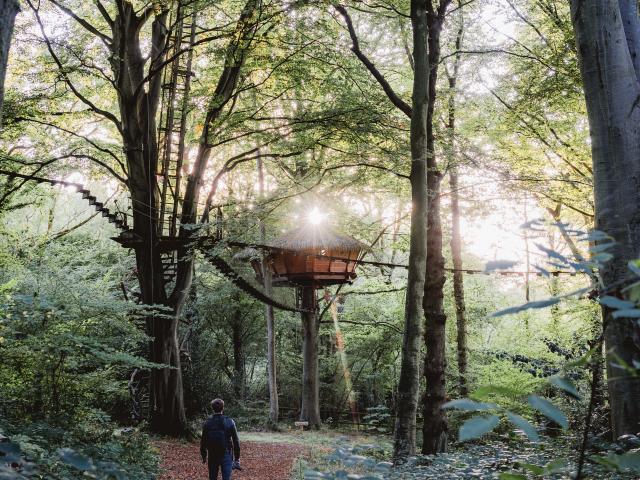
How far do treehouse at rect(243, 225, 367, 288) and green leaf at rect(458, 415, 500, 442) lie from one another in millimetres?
14068

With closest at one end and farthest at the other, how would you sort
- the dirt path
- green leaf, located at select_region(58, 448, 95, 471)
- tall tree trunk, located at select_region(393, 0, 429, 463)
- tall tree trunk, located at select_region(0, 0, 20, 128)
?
green leaf, located at select_region(58, 448, 95, 471) → tall tree trunk, located at select_region(0, 0, 20, 128) → tall tree trunk, located at select_region(393, 0, 429, 463) → the dirt path

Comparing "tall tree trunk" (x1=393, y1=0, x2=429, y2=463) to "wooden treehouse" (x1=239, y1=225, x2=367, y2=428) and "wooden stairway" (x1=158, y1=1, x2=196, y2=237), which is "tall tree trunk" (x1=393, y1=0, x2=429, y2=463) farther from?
"wooden treehouse" (x1=239, y1=225, x2=367, y2=428)

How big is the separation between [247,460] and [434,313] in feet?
20.1

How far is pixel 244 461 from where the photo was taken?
11.4 metres

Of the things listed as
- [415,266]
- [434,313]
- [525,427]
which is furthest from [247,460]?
[525,427]

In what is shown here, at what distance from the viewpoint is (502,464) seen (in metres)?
3.95

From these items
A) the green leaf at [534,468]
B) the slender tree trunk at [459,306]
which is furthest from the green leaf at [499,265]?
the slender tree trunk at [459,306]

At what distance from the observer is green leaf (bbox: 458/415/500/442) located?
37.4 inches

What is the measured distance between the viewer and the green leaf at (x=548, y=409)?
0.97 m

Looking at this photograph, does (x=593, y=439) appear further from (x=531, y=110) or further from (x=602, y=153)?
(x=531, y=110)

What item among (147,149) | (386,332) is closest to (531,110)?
(147,149)

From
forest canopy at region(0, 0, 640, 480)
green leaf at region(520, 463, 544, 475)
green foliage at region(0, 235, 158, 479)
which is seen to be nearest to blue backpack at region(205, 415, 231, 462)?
green foliage at region(0, 235, 158, 479)

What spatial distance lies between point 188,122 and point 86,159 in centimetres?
431

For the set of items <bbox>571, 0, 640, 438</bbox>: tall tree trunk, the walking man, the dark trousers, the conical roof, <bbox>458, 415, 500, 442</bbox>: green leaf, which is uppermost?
the conical roof
